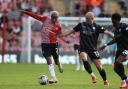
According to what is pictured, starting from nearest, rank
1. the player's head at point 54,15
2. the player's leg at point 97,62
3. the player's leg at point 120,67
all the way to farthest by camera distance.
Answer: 1. the player's leg at point 120,67
2. the player's leg at point 97,62
3. the player's head at point 54,15

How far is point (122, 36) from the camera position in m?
21.3

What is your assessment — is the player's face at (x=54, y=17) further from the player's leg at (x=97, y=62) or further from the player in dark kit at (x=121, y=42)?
the player in dark kit at (x=121, y=42)

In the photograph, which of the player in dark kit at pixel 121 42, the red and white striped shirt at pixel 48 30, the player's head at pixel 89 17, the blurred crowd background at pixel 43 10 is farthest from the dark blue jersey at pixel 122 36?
the blurred crowd background at pixel 43 10

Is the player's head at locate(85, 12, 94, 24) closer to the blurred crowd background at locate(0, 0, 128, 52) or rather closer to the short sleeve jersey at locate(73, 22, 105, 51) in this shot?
the short sleeve jersey at locate(73, 22, 105, 51)

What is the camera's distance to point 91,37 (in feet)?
75.7

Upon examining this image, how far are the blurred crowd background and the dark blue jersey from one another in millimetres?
15056

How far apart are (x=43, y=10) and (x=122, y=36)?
2041 cm

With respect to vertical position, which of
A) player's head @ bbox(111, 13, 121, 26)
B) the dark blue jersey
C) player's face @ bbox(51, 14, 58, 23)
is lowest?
the dark blue jersey

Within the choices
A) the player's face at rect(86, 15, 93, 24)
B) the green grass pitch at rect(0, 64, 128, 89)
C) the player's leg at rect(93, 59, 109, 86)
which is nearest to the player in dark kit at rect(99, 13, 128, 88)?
the green grass pitch at rect(0, 64, 128, 89)

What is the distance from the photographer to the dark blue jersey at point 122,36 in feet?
69.9

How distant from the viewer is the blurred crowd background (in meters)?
38.4

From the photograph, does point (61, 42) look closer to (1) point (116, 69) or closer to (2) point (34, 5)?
(2) point (34, 5)

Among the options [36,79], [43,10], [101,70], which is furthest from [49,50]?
[43,10]

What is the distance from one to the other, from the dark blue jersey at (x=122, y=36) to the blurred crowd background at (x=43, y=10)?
1506 centimetres
